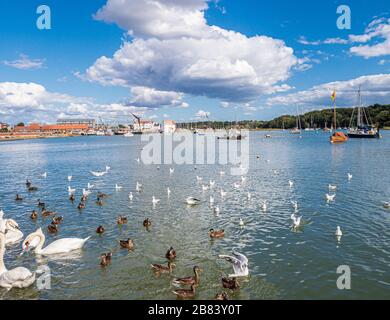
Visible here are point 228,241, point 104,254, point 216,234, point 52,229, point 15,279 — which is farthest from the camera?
point 52,229

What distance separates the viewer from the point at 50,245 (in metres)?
17.2

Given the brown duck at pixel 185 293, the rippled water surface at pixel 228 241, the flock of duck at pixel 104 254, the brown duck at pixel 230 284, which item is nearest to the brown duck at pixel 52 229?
the flock of duck at pixel 104 254

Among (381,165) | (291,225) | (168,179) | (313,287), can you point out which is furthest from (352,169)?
(313,287)

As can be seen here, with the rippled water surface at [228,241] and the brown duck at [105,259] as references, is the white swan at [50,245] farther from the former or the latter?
the brown duck at [105,259]

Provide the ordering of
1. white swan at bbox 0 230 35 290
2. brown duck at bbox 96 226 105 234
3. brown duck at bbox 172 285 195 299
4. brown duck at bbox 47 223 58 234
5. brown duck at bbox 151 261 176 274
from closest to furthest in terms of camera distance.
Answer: brown duck at bbox 172 285 195 299, white swan at bbox 0 230 35 290, brown duck at bbox 151 261 176 274, brown duck at bbox 96 226 105 234, brown duck at bbox 47 223 58 234

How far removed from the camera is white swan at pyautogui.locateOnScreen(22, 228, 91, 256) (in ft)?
55.5

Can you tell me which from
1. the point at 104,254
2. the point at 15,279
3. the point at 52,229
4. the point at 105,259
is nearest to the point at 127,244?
the point at 104,254

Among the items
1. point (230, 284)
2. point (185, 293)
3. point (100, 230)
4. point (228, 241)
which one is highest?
point (100, 230)

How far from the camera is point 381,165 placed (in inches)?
1875

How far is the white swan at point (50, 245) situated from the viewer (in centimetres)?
1691

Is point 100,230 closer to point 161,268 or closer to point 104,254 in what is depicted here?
point 104,254

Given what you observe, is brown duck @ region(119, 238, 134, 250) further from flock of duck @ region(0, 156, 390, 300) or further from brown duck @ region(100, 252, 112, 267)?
brown duck @ region(100, 252, 112, 267)

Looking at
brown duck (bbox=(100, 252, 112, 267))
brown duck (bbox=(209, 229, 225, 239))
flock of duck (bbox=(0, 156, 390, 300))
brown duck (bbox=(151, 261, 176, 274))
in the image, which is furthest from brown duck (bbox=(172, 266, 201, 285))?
brown duck (bbox=(209, 229, 225, 239))
